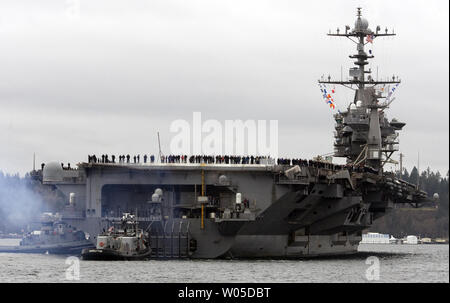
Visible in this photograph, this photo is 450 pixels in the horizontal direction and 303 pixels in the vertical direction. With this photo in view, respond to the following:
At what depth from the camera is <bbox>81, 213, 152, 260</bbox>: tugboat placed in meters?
45.8

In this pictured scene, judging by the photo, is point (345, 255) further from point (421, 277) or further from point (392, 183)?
point (421, 277)

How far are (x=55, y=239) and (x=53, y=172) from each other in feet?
17.7

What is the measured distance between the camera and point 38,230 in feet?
203

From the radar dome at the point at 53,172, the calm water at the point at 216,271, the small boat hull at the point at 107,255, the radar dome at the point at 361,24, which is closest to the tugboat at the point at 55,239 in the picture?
the radar dome at the point at 53,172

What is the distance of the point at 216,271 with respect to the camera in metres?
41.3

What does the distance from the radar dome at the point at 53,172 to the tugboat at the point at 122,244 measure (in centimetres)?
655

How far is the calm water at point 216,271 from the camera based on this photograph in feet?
125

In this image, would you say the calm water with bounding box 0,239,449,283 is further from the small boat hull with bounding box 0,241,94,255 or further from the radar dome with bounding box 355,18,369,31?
the radar dome with bounding box 355,18,369,31

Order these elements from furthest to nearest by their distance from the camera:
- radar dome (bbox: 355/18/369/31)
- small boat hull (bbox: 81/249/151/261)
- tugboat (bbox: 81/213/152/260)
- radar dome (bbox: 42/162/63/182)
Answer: radar dome (bbox: 355/18/369/31)
radar dome (bbox: 42/162/63/182)
tugboat (bbox: 81/213/152/260)
small boat hull (bbox: 81/249/151/261)

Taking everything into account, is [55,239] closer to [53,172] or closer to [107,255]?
[53,172]

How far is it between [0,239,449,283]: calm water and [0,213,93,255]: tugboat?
5.75m

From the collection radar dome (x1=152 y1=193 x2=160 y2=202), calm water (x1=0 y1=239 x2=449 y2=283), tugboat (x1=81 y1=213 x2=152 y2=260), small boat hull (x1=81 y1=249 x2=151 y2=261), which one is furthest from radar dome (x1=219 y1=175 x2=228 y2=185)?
small boat hull (x1=81 y1=249 x2=151 y2=261)

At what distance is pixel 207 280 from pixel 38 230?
86.4 ft
